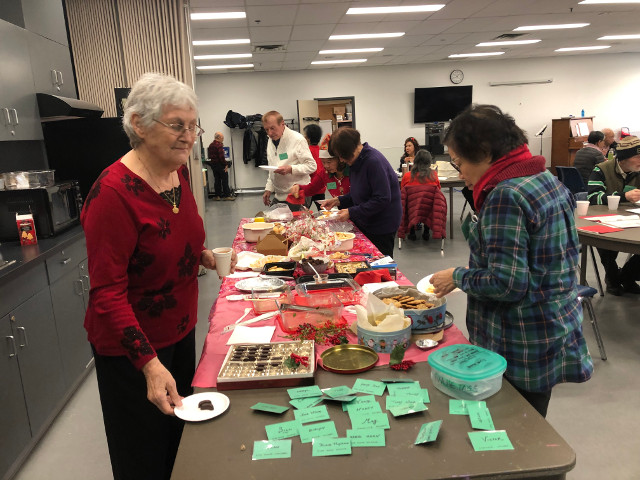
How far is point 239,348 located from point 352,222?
2.20 meters

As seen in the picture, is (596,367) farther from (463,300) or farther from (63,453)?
(63,453)

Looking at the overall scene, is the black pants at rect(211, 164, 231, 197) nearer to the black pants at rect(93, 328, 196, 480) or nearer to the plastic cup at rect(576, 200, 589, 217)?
the plastic cup at rect(576, 200, 589, 217)

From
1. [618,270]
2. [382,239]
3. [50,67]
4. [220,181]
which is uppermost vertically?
[50,67]

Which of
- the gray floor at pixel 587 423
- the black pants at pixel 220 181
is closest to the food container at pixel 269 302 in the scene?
the gray floor at pixel 587 423

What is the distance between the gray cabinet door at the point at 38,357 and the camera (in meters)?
2.38

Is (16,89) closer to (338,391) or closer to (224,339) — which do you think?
(224,339)

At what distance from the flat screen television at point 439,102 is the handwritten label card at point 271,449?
12.4 m

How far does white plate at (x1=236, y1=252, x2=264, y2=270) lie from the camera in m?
2.64

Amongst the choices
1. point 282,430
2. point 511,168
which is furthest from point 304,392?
point 511,168

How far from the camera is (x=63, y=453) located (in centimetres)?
242

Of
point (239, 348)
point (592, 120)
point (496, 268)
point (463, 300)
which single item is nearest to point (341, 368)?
point (239, 348)

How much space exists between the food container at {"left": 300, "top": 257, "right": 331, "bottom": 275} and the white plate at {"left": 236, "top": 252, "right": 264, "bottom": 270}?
356 millimetres

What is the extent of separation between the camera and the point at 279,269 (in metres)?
2.49

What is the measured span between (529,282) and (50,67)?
3.79 metres
